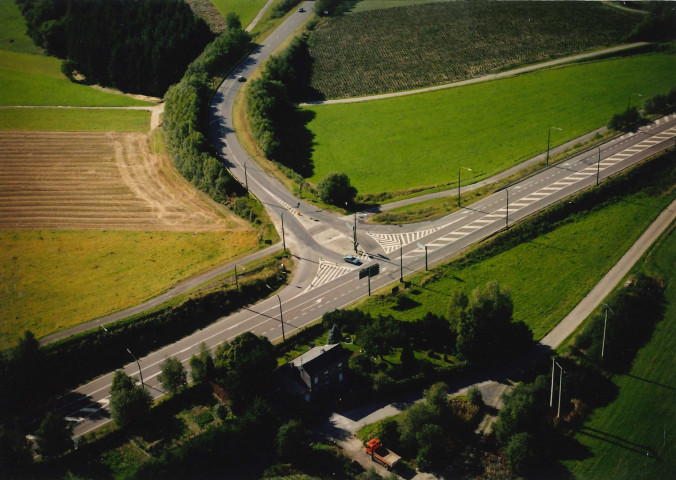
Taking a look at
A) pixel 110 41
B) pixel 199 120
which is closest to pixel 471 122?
pixel 199 120

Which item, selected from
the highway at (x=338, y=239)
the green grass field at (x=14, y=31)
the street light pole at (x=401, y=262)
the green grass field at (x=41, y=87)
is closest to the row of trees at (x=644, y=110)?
the highway at (x=338, y=239)

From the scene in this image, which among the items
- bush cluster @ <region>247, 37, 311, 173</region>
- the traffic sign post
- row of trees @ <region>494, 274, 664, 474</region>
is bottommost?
row of trees @ <region>494, 274, 664, 474</region>

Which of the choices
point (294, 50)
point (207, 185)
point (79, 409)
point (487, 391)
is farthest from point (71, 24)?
point (487, 391)

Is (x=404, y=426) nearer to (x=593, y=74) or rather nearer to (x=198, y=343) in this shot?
(x=198, y=343)

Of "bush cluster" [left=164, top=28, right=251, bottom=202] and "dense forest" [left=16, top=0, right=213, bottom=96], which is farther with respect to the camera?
"dense forest" [left=16, top=0, right=213, bottom=96]

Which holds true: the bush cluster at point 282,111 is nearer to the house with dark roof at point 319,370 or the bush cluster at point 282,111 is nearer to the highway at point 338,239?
the highway at point 338,239

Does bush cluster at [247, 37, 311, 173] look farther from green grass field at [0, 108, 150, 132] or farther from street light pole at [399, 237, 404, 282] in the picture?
street light pole at [399, 237, 404, 282]

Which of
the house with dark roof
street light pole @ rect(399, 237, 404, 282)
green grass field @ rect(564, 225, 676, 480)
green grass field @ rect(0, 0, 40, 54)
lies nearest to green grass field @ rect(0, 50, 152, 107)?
green grass field @ rect(0, 0, 40, 54)

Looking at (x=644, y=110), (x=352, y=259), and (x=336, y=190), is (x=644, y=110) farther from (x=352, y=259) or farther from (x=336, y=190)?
(x=352, y=259)
